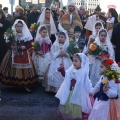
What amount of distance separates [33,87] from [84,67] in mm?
2711

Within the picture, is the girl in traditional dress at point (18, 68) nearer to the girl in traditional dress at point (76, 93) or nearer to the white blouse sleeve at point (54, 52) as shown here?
the white blouse sleeve at point (54, 52)

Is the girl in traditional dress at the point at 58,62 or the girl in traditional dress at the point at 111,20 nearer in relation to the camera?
the girl in traditional dress at the point at 58,62

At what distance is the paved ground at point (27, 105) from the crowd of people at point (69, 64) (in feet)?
0.76

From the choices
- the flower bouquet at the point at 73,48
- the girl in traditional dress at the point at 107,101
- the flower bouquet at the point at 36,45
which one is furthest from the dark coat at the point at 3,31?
the girl in traditional dress at the point at 107,101

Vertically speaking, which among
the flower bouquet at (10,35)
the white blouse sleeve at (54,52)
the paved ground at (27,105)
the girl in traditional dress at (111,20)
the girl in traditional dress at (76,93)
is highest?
the girl in traditional dress at (111,20)

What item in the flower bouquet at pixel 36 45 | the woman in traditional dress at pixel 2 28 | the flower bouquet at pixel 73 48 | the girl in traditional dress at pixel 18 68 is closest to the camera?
the flower bouquet at pixel 73 48

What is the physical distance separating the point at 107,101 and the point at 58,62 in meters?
2.94

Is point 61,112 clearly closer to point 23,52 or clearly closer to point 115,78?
point 115,78

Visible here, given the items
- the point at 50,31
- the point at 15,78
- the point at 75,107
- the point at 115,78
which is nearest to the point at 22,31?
the point at 15,78

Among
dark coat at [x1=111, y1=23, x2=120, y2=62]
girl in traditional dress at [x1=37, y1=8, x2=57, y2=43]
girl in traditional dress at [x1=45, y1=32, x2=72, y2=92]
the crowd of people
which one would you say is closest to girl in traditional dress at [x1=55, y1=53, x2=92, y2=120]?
the crowd of people

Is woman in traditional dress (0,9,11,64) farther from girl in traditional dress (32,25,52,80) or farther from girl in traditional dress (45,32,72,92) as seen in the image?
girl in traditional dress (45,32,72,92)

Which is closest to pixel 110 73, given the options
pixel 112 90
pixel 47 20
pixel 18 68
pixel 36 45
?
pixel 112 90

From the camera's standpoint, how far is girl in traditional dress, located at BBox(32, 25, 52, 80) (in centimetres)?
934

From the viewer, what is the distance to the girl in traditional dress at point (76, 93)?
6.37 meters
